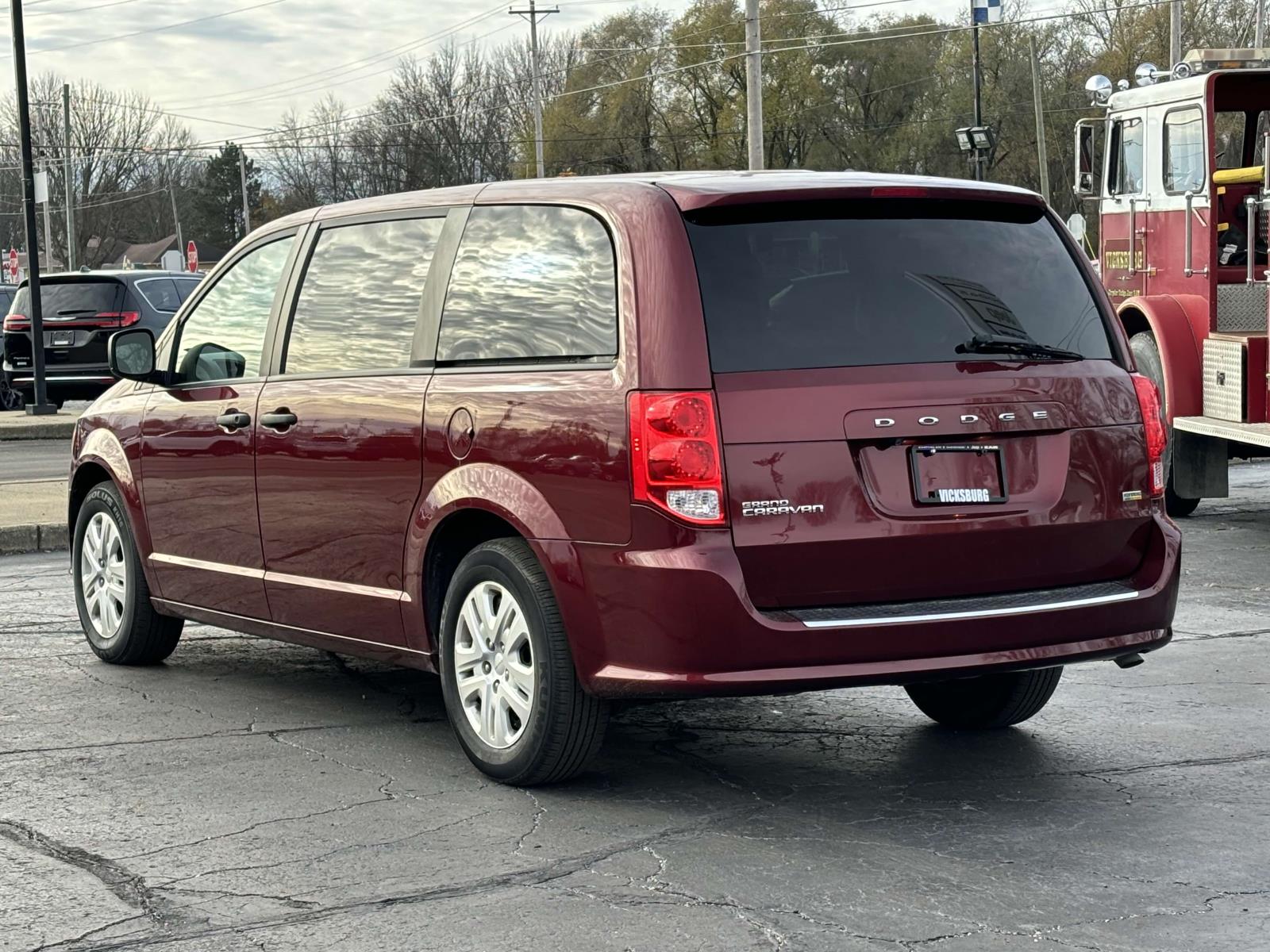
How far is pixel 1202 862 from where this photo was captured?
4734 millimetres

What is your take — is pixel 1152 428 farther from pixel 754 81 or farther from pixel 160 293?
pixel 754 81

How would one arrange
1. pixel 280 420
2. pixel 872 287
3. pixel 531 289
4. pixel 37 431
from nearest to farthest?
pixel 872 287 < pixel 531 289 < pixel 280 420 < pixel 37 431

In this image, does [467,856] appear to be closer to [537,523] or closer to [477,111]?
[537,523]

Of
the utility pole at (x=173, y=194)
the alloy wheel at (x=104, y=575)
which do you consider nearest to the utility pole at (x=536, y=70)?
the utility pole at (x=173, y=194)

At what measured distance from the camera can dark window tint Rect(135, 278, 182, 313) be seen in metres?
23.6

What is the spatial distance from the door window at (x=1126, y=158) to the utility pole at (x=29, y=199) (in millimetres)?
13887

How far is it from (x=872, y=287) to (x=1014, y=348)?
1.50 ft

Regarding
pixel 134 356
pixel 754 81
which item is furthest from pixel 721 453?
pixel 754 81

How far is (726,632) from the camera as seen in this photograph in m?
4.98

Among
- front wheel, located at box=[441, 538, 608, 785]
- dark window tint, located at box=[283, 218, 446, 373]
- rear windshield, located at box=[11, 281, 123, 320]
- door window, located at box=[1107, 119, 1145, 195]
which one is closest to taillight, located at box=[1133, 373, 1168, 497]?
front wheel, located at box=[441, 538, 608, 785]

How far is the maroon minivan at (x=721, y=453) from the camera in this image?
198 inches

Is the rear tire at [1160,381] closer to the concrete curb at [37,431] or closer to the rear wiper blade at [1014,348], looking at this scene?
the rear wiper blade at [1014,348]

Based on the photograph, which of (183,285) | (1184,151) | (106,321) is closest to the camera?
(1184,151)

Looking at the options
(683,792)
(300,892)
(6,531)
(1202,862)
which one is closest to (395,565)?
(683,792)
